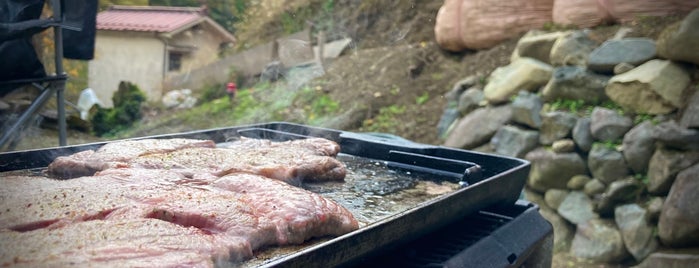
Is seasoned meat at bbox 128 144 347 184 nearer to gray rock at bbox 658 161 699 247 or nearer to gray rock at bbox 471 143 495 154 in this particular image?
gray rock at bbox 658 161 699 247

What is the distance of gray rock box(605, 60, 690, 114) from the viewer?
5.25 meters

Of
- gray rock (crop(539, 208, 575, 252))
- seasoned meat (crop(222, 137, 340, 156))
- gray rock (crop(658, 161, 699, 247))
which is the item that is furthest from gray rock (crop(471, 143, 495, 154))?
seasoned meat (crop(222, 137, 340, 156))

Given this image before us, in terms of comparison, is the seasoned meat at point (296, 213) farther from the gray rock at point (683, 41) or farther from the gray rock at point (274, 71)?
the gray rock at point (274, 71)

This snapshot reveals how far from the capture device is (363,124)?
8719mm

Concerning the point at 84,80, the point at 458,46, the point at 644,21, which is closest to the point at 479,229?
the point at 644,21

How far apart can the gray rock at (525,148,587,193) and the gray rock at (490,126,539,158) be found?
3.4 inches

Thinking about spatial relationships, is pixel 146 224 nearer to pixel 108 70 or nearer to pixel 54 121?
pixel 54 121

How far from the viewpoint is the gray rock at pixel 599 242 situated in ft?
17.7

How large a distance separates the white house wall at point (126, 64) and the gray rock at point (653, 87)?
338 inches

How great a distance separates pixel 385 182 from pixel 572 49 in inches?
159

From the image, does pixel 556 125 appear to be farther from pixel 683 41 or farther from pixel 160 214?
pixel 160 214

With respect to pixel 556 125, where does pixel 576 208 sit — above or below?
below

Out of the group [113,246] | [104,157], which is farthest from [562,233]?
[113,246]

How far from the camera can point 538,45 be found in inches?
261
